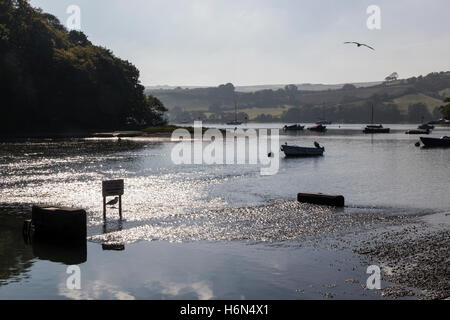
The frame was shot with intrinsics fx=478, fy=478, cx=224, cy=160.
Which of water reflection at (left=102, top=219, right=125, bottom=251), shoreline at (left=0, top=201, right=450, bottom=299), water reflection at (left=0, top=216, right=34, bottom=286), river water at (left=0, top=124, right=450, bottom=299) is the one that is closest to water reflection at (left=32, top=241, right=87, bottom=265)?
river water at (left=0, top=124, right=450, bottom=299)

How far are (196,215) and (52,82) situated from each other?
4377 inches

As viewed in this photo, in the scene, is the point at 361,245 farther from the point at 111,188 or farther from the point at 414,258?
the point at 111,188

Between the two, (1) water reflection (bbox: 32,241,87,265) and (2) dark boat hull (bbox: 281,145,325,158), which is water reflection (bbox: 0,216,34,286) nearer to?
(1) water reflection (bbox: 32,241,87,265)

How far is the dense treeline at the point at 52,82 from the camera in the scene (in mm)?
119062

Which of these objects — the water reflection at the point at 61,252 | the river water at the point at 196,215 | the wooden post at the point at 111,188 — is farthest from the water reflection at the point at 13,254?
the wooden post at the point at 111,188

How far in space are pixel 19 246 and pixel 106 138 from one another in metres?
106

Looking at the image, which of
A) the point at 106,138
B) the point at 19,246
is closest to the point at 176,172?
the point at 19,246

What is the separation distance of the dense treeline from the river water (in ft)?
215

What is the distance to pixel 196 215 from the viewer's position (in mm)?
29125

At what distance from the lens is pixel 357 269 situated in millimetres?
17766

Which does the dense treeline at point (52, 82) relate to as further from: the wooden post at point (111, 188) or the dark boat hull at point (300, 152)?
the wooden post at point (111, 188)

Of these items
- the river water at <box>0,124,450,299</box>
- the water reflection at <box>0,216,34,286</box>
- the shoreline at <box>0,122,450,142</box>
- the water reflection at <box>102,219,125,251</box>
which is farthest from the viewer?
the shoreline at <box>0,122,450,142</box>

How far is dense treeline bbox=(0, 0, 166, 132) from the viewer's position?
11906 centimetres

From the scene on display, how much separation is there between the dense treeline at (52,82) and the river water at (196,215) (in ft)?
215
